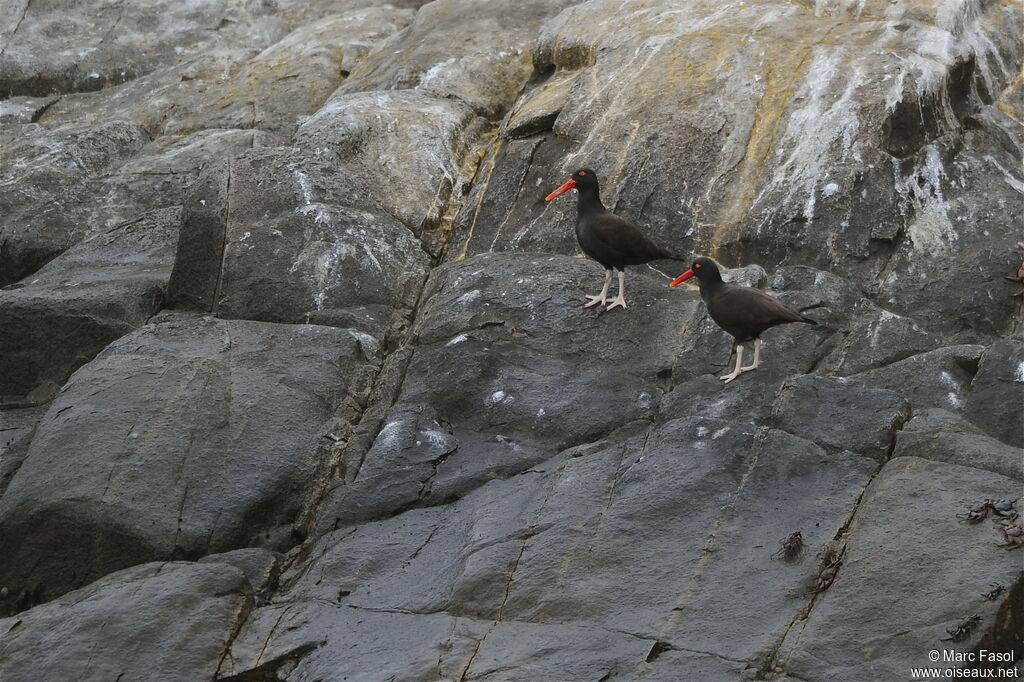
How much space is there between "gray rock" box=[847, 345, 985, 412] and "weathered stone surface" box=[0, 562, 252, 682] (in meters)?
4.82

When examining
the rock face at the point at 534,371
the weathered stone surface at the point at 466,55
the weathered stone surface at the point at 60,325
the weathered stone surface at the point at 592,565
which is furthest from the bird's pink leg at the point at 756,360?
the weathered stone surface at the point at 466,55

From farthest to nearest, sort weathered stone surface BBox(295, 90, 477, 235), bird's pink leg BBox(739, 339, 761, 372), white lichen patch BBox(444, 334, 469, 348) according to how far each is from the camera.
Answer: weathered stone surface BBox(295, 90, 477, 235), white lichen patch BBox(444, 334, 469, 348), bird's pink leg BBox(739, 339, 761, 372)

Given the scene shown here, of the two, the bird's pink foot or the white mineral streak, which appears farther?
the white mineral streak

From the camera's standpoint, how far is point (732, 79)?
39.2 ft

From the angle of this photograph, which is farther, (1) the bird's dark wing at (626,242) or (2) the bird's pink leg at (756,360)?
(1) the bird's dark wing at (626,242)

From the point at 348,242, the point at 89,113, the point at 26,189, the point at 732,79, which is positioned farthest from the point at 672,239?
the point at 89,113

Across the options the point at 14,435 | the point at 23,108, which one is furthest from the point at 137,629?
the point at 23,108

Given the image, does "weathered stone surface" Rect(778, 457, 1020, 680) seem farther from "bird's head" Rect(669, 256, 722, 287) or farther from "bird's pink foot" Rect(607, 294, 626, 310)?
"bird's pink foot" Rect(607, 294, 626, 310)

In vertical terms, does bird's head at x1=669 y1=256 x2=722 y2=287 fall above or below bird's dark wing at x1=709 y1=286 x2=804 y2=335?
above

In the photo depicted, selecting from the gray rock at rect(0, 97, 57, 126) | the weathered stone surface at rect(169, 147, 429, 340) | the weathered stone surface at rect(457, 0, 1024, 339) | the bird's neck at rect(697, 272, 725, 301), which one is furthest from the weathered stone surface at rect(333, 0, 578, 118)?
the bird's neck at rect(697, 272, 725, 301)

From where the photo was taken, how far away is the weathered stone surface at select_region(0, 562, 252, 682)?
762 centimetres

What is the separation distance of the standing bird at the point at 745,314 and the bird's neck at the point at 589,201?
1.66 metres

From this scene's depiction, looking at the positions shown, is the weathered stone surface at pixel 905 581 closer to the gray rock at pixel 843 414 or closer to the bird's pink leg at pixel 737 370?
the gray rock at pixel 843 414

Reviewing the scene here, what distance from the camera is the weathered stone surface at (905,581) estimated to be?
644 cm
